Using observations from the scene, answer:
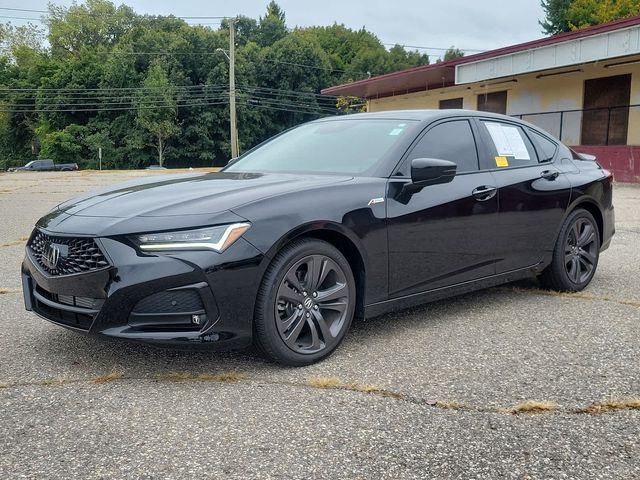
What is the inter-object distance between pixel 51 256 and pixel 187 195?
80cm

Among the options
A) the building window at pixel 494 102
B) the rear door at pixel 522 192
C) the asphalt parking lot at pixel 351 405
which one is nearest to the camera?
the asphalt parking lot at pixel 351 405

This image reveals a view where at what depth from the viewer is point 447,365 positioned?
3557 mm

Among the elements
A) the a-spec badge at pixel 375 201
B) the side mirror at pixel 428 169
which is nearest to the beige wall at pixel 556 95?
the side mirror at pixel 428 169

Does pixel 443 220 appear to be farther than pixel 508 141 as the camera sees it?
No

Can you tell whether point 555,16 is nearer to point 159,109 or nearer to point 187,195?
point 159,109

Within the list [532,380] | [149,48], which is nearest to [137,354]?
[532,380]

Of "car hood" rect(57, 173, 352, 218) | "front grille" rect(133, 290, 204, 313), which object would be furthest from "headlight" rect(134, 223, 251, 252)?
"front grille" rect(133, 290, 204, 313)

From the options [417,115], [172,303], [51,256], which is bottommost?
[172,303]

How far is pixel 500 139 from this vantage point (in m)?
4.90

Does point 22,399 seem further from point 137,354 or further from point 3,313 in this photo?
point 3,313

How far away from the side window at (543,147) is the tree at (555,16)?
2126 inches

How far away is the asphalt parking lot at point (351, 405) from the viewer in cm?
249

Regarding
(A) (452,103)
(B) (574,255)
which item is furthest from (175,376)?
(A) (452,103)

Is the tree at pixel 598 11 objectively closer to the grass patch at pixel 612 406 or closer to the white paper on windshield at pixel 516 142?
the white paper on windshield at pixel 516 142
